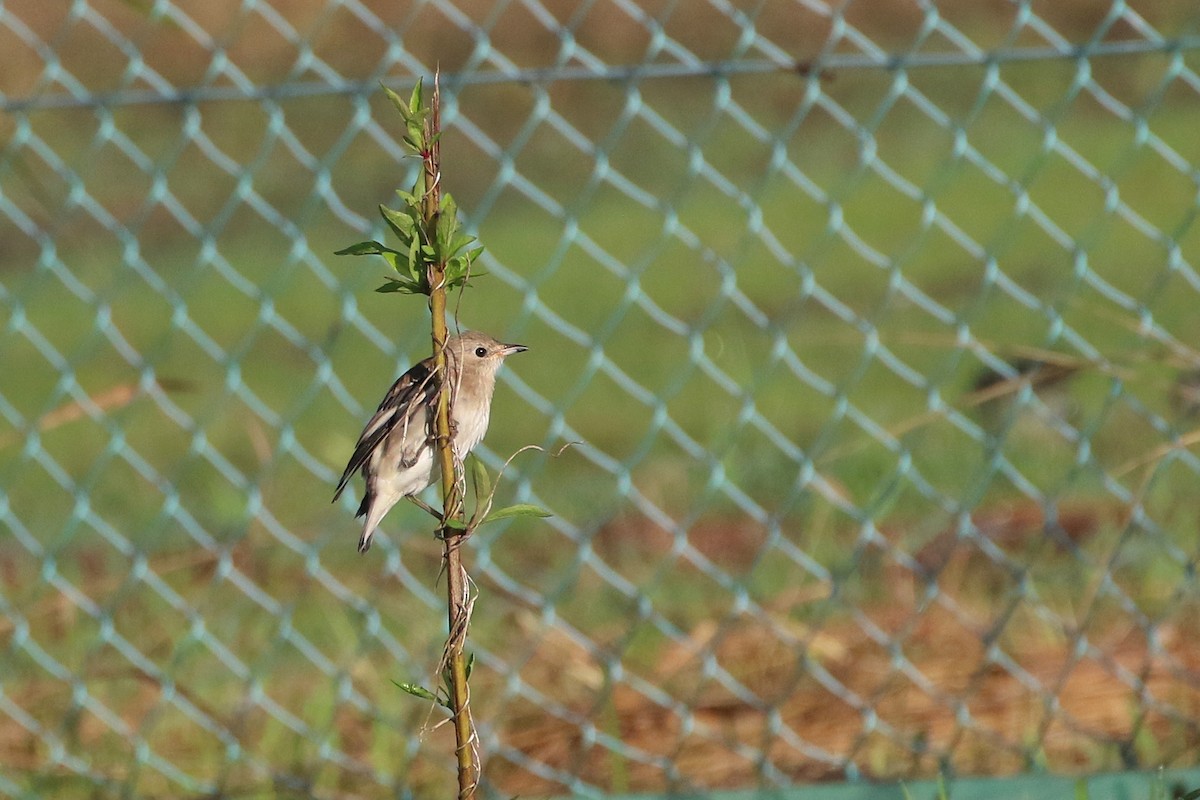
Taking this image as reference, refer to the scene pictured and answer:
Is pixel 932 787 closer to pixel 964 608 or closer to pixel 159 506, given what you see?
pixel 964 608

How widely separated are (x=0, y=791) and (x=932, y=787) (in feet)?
4.74

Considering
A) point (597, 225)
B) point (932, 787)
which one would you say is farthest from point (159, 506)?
point (597, 225)

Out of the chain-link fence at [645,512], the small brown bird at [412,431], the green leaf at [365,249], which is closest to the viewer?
the green leaf at [365,249]

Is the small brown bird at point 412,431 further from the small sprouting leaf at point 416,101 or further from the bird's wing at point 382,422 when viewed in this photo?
the small sprouting leaf at point 416,101

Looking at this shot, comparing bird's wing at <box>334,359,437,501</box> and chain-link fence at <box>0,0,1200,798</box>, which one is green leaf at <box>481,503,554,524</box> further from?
chain-link fence at <box>0,0,1200,798</box>

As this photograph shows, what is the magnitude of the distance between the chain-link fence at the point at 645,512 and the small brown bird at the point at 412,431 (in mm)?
210

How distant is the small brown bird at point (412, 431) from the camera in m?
1.60

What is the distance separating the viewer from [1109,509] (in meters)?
3.61

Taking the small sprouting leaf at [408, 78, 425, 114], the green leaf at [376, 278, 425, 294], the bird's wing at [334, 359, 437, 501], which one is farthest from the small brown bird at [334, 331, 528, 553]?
the small sprouting leaf at [408, 78, 425, 114]

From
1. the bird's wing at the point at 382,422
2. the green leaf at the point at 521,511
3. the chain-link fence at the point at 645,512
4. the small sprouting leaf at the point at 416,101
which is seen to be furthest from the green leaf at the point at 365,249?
the chain-link fence at the point at 645,512

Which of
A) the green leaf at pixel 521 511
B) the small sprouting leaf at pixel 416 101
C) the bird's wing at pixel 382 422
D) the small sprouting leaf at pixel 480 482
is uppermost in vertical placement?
the bird's wing at pixel 382 422

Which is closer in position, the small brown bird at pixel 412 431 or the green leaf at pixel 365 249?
the green leaf at pixel 365 249

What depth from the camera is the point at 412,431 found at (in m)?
2.04

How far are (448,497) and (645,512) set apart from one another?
6.57 feet
